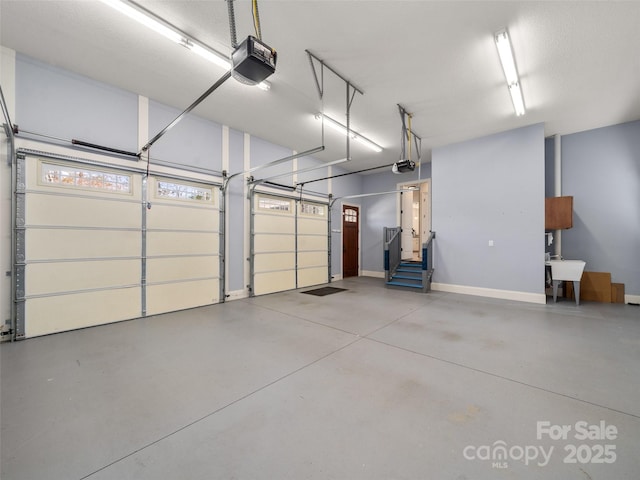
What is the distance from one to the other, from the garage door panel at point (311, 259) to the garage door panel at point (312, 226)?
2.04 ft

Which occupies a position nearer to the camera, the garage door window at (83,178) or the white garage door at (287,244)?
the garage door window at (83,178)

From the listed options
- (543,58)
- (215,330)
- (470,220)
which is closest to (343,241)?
(470,220)

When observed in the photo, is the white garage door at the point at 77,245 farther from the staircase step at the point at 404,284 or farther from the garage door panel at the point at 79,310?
the staircase step at the point at 404,284

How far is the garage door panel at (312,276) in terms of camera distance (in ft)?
22.7

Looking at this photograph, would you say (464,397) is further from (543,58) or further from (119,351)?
(543,58)

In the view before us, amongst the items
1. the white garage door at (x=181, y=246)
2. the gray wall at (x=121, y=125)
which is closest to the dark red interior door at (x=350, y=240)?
the gray wall at (x=121, y=125)

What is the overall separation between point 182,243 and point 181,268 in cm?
47

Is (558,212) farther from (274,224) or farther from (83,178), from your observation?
(83,178)

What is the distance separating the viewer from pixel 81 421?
5.76 feet

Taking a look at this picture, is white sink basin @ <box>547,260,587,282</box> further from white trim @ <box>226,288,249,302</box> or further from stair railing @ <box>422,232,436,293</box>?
white trim @ <box>226,288,249,302</box>

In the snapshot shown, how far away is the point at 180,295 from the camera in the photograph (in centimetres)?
463

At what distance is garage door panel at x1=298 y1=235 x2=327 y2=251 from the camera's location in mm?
6934

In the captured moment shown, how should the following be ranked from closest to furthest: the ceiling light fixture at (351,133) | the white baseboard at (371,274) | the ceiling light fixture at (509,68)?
the ceiling light fixture at (509,68) → the ceiling light fixture at (351,133) → the white baseboard at (371,274)

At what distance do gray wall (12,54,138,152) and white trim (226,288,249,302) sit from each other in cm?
318
